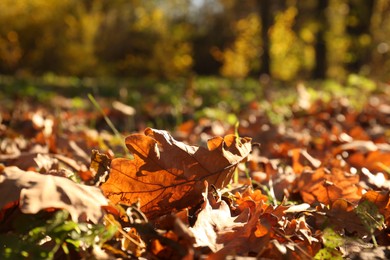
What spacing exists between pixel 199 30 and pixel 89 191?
31.3m

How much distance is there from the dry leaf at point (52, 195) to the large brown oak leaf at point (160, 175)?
0.19 m

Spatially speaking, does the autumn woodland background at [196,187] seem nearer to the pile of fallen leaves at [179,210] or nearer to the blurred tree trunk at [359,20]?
the pile of fallen leaves at [179,210]

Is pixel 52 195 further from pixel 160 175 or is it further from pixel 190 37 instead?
pixel 190 37

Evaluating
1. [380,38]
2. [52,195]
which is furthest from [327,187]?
[380,38]

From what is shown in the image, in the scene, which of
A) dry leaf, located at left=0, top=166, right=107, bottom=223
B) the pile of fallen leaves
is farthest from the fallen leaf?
dry leaf, located at left=0, top=166, right=107, bottom=223

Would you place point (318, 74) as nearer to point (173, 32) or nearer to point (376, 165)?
point (173, 32)

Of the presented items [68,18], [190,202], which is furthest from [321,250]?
[68,18]

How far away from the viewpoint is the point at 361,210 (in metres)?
1.29

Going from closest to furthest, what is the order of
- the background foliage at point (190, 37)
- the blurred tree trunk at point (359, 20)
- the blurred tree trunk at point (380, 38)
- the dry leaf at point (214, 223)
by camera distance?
the dry leaf at point (214, 223) < the blurred tree trunk at point (380, 38) < the background foliage at point (190, 37) < the blurred tree trunk at point (359, 20)

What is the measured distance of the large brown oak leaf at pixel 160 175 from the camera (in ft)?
4.30

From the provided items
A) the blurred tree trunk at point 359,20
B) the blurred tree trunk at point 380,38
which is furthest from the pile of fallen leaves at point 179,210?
the blurred tree trunk at point 359,20

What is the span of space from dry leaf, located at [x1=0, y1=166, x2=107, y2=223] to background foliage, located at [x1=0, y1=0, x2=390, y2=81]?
1463 cm

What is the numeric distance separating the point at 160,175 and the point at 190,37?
2974 centimetres

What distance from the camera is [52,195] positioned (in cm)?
105
